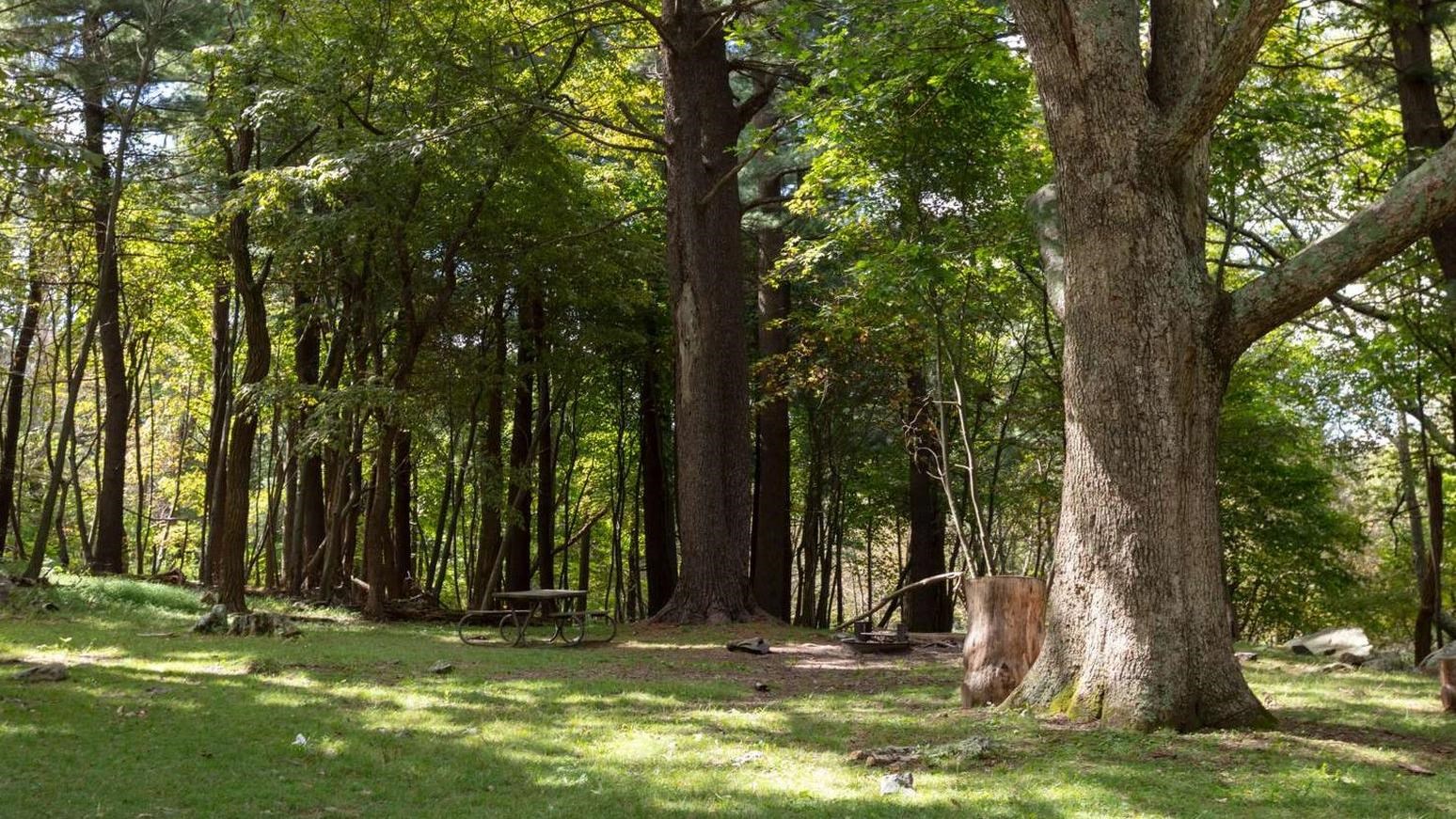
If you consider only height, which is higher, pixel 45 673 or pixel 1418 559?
pixel 1418 559

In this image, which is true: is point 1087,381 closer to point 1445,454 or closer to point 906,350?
point 906,350

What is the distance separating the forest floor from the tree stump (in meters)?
0.35

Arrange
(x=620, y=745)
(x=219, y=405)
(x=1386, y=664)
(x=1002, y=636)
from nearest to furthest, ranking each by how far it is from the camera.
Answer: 1. (x=620, y=745)
2. (x=1002, y=636)
3. (x=1386, y=664)
4. (x=219, y=405)

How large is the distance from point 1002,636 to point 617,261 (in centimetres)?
1066

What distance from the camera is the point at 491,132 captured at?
47.4ft

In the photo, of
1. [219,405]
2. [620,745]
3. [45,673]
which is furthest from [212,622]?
[219,405]

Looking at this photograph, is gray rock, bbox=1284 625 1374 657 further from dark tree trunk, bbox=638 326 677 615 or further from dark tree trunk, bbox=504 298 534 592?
dark tree trunk, bbox=638 326 677 615

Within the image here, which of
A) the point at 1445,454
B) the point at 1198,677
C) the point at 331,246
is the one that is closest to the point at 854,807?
the point at 1198,677

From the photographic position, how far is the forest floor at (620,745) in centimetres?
497

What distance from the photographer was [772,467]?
19031 mm

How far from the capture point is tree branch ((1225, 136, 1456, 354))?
5.86m

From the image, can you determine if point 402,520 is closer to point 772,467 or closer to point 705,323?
point 772,467

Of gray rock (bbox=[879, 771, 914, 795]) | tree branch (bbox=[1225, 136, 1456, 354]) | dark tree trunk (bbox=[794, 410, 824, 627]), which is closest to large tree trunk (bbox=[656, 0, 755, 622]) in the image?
dark tree trunk (bbox=[794, 410, 824, 627])

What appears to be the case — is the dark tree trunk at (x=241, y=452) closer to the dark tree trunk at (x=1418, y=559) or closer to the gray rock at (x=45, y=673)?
the gray rock at (x=45, y=673)
